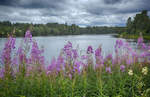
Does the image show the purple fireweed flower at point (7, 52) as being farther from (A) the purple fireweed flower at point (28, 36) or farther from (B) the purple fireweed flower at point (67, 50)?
(B) the purple fireweed flower at point (67, 50)

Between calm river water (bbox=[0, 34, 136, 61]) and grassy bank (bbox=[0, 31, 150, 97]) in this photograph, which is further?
calm river water (bbox=[0, 34, 136, 61])

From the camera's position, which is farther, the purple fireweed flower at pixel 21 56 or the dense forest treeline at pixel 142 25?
the dense forest treeline at pixel 142 25

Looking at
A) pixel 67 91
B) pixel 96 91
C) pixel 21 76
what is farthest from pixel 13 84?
pixel 96 91

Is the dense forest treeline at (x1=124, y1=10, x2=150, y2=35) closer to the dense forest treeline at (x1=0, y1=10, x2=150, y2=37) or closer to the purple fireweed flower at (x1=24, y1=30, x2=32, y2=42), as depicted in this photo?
the dense forest treeline at (x1=0, y1=10, x2=150, y2=37)

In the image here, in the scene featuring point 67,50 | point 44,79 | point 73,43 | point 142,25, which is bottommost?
point 44,79

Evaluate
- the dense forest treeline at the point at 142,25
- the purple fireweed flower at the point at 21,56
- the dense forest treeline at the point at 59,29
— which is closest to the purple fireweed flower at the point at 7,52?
the purple fireweed flower at the point at 21,56

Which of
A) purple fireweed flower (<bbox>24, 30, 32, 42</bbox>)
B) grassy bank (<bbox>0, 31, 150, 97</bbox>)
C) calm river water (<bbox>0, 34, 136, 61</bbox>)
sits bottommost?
calm river water (<bbox>0, 34, 136, 61</bbox>)

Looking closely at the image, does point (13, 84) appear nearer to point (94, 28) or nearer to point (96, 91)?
point (96, 91)

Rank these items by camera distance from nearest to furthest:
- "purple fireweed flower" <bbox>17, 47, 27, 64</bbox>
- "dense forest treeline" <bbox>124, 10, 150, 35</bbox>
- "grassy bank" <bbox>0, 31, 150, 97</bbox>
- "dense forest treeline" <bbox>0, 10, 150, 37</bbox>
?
1. "grassy bank" <bbox>0, 31, 150, 97</bbox>
2. "purple fireweed flower" <bbox>17, 47, 27, 64</bbox>
3. "dense forest treeline" <bbox>0, 10, 150, 37</bbox>
4. "dense forest treeline" <bbox>124, 10, 150, 35</bbox>

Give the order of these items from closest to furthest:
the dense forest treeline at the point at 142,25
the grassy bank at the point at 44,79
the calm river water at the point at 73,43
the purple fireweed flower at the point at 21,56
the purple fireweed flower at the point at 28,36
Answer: the grassy bank at the point at 44,79
the purple fireweed flower at the point at 21,56
the purple fireweed flower at the point at 28,36
the calm river water at the point at 73,43
the dense forest treeline at the point at 142,25

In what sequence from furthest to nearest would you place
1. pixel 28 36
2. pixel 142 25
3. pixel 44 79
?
pixel 142 25 < pixel 28 36 < pixel 44 79

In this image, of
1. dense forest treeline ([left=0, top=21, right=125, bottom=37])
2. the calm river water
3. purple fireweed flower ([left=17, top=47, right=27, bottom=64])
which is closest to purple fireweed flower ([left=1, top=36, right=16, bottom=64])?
purple fireweed flower ([left=17, top=47, right=27, bottom=64])

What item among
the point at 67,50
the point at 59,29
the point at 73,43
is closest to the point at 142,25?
the point at 73,43

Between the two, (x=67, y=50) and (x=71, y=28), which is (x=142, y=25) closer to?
(x=67, y=50)
